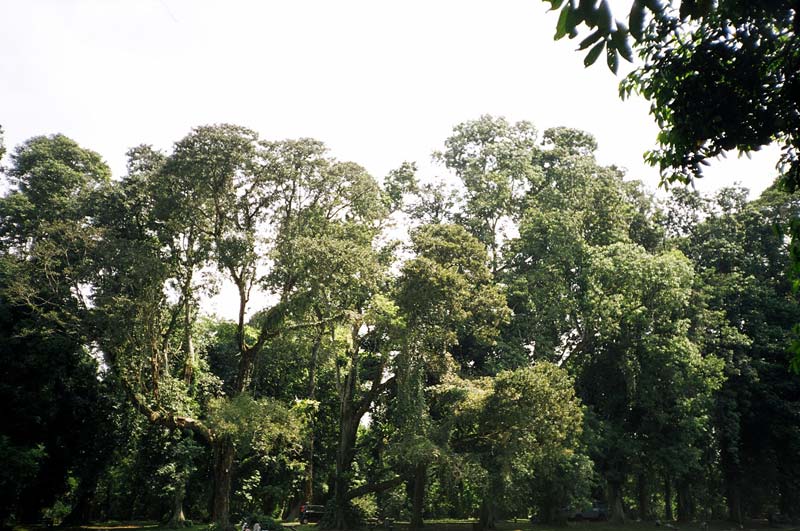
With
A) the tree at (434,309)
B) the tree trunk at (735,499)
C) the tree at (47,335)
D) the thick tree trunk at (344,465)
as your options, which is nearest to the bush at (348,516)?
the thick tree trunk at (344,465)

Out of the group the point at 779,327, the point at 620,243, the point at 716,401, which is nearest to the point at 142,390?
the point at 620,243

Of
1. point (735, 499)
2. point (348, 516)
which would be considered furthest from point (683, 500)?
point (348, 516)

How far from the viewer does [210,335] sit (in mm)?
27688

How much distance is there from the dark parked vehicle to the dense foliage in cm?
189

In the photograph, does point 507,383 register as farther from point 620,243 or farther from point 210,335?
point 210,335

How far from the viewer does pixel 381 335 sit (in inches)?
785

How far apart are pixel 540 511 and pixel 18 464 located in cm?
2039

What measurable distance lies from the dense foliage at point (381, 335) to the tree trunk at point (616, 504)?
107 millimetres

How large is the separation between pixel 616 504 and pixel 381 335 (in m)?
14.3

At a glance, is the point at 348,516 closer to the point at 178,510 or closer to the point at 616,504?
the point at 178,510

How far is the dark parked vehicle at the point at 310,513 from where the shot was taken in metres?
23.6

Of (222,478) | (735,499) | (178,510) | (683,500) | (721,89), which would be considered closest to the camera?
(721,89)

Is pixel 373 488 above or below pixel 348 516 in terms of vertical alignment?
above

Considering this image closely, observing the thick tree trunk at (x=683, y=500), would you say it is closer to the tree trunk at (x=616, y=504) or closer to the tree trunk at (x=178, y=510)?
the tree trunk at (x=616, y=504)
